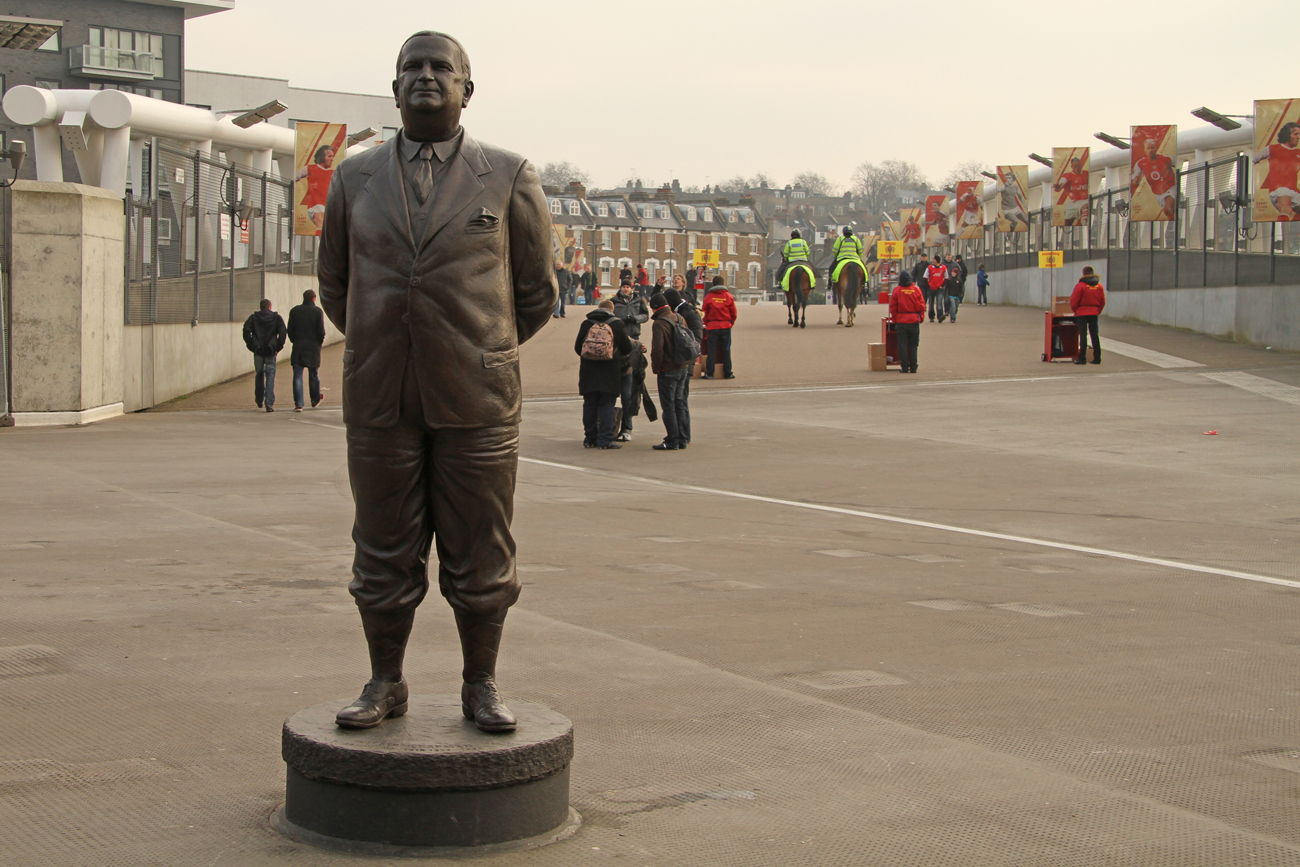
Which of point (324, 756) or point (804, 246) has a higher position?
point (804, 246)

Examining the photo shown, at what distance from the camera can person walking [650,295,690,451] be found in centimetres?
1638

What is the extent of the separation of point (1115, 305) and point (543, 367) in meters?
19.5

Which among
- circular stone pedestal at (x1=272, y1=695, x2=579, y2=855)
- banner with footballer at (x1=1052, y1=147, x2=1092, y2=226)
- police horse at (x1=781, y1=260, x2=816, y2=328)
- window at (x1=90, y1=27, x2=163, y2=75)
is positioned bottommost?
circular stone pedestal at (x1=272, y1=695, x2=579, y2=855)

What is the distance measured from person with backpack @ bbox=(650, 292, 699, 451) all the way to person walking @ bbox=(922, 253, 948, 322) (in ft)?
79.8

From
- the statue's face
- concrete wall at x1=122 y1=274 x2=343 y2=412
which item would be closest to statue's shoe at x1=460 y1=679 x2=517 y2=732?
the statue's face

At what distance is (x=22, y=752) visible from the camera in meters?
4.61

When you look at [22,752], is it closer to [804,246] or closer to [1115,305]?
[804,246]

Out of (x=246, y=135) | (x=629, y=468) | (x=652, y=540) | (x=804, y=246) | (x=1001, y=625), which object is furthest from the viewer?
(x=246, y=135)

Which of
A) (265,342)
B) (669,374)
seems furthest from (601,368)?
(265,342)

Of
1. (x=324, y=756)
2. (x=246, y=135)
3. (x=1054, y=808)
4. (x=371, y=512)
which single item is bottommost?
(x=1054, y=808)

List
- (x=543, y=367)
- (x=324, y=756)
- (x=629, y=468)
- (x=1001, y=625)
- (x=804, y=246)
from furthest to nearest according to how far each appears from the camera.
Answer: (x=804, y=246) < (x=543, y=367) < (x=629, y=468) < (x=1001, y=625) < (x=324, y=756)

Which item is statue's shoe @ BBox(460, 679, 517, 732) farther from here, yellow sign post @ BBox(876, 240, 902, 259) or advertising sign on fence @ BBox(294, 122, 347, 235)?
yellow sign post @ BBox(876, 240, 902, 259)

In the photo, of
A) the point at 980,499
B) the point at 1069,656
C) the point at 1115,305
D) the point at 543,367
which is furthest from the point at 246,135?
the point at 1069,656

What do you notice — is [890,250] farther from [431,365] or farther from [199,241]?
[431,365]
